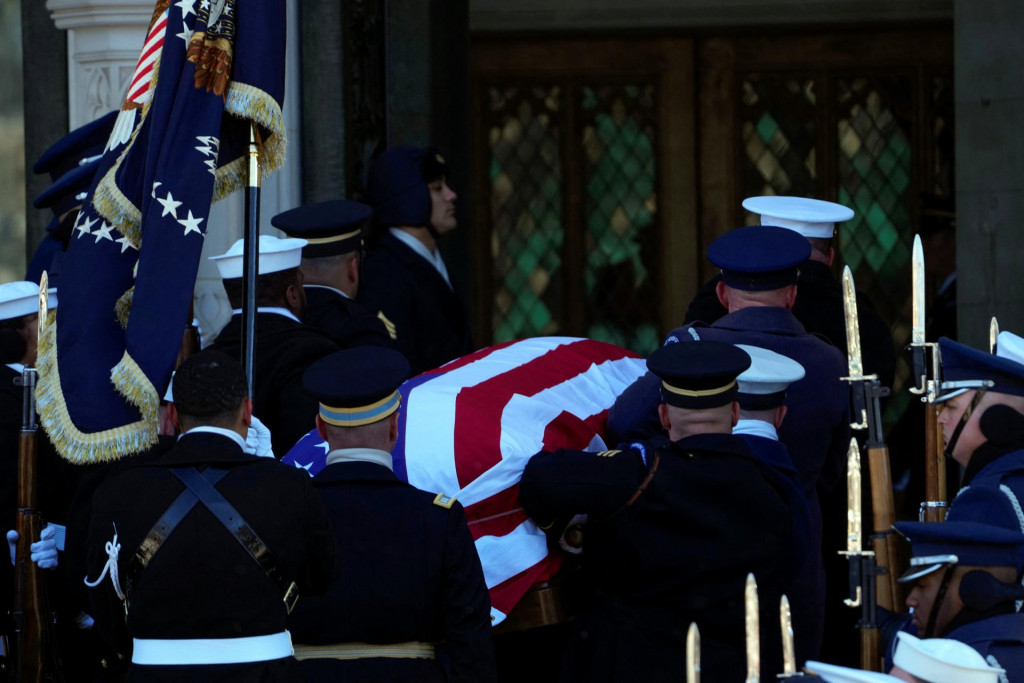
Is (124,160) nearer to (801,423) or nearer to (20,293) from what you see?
(20,293)

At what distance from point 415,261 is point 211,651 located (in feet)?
10.1

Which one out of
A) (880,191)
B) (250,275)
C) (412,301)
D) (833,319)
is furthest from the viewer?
(880,191)

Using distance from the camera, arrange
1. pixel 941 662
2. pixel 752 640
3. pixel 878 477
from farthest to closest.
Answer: pixel 878 477 < pixel 941 662 < pixel 752 640

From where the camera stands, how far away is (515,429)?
452 centimetres

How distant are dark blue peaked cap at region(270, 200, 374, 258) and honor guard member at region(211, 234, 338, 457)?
269mm

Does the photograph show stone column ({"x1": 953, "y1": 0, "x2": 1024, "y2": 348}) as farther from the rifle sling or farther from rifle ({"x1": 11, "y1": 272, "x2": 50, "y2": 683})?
the rifle sling

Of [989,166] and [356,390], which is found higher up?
[989,166]

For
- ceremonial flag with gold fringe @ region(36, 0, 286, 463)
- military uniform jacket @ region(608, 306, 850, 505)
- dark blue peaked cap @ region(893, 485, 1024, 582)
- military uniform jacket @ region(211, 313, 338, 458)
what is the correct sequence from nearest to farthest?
dark blue peaked cap @ region(893, 485, 1024, 582)
ceremonial flag with gold fringe @ region(36, 0, 286, 463)
military uniform jacket @ region(608, 306, 850, 505)
military uniform jacket @ region(211, 313, 338, 458)

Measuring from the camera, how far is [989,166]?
271 inches

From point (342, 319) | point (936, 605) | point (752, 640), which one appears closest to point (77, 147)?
point (342, 319)

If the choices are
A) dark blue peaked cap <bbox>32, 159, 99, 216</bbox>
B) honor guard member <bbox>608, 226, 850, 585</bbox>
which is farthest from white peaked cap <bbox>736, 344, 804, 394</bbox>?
dark blue peaked cap <bbox>32, 159, 99, 216</bbox>

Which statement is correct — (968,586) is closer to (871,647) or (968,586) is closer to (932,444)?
(871,647)

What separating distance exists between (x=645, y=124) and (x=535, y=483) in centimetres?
489

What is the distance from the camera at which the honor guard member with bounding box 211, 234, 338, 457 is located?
5.22m
